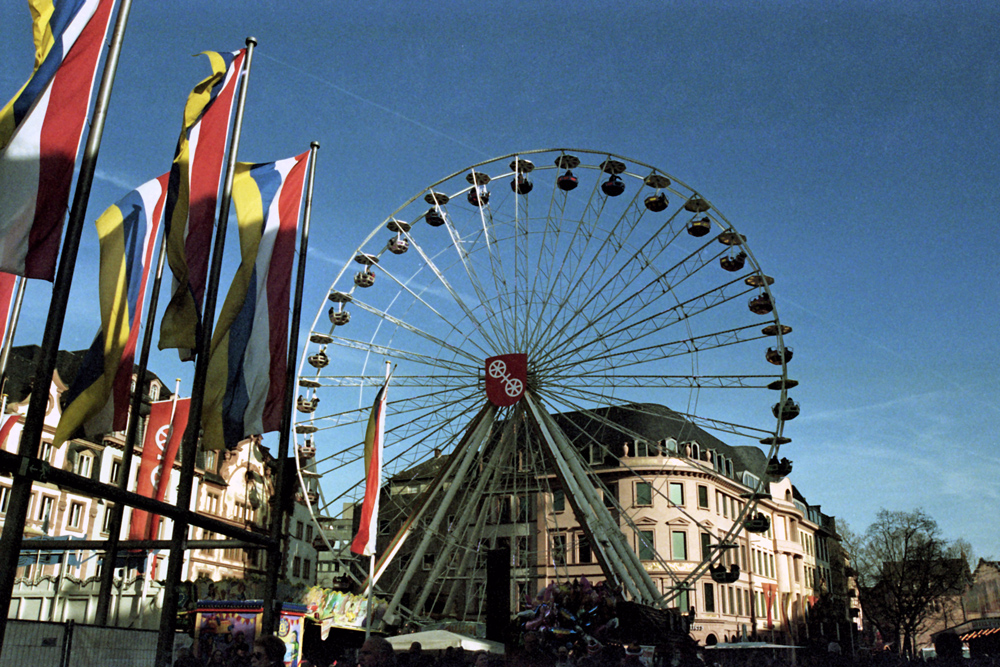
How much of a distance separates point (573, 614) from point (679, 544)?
41.7 meters

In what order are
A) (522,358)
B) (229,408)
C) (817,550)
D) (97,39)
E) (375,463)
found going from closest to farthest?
(97,39) < (229,408) < (375,463) < (522,358) < (817,550)

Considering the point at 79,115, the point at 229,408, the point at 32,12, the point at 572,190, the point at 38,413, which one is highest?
the point at 572,190

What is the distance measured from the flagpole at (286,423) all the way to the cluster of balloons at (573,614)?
8.22 m

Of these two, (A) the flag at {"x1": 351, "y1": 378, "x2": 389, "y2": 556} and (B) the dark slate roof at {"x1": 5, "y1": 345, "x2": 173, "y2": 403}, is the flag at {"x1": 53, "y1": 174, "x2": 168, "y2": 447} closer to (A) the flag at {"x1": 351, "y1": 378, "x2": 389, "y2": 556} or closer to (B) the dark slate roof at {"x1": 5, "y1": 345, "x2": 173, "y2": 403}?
(A) the flag at {"x1": 351, "y1": 378, "x2": 389, "y2": 556}

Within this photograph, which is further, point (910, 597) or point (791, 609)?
point (791, 609)

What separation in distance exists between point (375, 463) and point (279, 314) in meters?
7.94

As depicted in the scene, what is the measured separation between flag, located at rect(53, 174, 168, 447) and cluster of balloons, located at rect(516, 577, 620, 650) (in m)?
11.7

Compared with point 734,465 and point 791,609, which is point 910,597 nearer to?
point 791,609

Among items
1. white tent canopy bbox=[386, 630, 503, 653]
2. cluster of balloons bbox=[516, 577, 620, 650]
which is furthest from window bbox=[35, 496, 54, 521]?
cluster of balloons bbox=[516, 577, 620, 650]

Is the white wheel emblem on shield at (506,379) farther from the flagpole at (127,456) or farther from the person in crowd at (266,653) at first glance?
the person in crowd at (266,653)

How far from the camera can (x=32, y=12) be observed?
37.4 ft

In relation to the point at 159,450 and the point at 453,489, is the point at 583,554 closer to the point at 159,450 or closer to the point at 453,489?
the point at 453,489

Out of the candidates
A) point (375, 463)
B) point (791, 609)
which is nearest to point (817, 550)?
point (791, 609)

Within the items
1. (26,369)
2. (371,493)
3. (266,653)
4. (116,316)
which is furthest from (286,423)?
(26,369)
